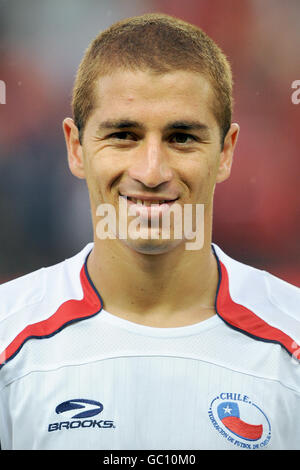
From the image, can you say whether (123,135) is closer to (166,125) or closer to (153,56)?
(166,125)

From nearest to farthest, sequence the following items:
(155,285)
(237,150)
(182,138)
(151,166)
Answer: (151,166) < (182,138) < (155,285) < (237,150)

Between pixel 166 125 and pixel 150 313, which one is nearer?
pixel 166 125

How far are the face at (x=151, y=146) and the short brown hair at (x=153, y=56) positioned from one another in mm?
39

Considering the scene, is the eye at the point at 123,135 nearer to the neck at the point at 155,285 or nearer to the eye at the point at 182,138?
the eye at the point at 182,138

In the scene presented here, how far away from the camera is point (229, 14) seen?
3.86 metres

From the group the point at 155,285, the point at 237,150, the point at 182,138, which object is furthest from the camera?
the point at 237,150

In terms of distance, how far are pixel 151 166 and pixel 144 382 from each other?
0.78m

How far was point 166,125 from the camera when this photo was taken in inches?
71.4

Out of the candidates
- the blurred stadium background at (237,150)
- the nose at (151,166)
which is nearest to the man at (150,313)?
the nose at (151,166)

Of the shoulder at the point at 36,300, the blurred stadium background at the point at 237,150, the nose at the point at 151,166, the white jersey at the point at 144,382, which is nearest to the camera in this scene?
the nose at the point at 151,166

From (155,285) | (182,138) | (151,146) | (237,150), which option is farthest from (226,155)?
(237,150)

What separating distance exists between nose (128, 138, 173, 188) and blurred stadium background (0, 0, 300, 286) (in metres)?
2.02

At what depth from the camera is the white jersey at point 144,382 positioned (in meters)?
1.92

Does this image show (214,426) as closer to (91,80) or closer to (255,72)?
(91,80)
